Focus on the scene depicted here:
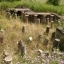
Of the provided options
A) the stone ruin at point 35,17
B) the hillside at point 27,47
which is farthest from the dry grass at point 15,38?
the stone ruin at point 35,17

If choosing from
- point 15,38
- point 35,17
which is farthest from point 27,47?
point 35,17

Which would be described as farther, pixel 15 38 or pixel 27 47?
→ pixel 15 38

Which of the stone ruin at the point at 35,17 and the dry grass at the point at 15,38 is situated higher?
the dry grass at the point at 15,38

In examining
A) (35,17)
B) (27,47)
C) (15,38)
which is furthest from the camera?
(35,17)

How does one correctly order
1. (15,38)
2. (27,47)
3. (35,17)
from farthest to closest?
(35,17)
(15,38)
(27,47)

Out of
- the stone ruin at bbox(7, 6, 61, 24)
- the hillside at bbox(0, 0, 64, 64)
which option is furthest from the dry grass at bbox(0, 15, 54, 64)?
the stone ruin at bbox(7, 6, 61, 24)

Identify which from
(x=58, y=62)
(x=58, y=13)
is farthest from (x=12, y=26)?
(x=58, y=13)

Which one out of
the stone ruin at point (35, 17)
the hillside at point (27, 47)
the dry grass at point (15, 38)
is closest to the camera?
the hillside at point (27, 47)

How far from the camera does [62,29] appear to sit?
6660mm

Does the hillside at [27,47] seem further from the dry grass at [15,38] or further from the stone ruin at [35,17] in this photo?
the stone ruin at [35,17]

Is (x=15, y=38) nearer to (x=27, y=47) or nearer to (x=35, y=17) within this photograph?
(x=27, y=47)

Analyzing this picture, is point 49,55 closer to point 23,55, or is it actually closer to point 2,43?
point 23,55

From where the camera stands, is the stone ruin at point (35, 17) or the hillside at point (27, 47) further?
the stone ruin at point (35, 17)

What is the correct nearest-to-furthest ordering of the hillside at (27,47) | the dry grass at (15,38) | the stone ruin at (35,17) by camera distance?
the hillside at (27,47)
the dry grass at (15,38)
the stone ruin at (35,17)
